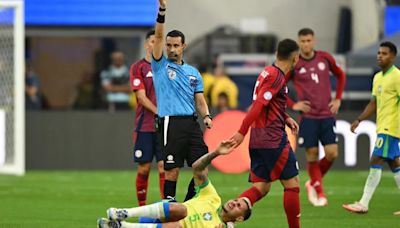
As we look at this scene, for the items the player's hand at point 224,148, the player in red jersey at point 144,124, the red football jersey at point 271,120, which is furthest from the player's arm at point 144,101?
the player's hand at point 224,148

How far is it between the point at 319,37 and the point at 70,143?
1033 cm

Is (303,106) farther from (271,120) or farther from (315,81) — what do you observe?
(271,120)

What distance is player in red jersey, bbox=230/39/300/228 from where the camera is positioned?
1276cm

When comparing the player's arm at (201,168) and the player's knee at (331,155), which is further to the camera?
the player's knee at (331,155)

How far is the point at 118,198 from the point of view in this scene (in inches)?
715

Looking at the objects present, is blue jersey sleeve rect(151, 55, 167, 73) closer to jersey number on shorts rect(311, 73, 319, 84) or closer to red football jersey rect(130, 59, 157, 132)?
red football jersey rect(130, 59, 157, 132)

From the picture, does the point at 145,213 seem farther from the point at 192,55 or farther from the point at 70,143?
the point at 192,55

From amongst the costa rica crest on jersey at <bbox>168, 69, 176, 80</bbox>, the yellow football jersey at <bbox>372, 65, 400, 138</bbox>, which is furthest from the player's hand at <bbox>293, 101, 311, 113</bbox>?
the costa rica crest on jersey at <bbox>168, 69, 176, 80</bbox>

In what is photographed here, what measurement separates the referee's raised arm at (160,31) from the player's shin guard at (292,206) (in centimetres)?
216

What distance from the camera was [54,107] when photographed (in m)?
30.5

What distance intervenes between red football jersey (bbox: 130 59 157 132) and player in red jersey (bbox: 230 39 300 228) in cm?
307

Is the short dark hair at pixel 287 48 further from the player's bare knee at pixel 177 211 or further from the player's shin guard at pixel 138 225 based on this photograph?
the player's shin guard at pixel 138 225

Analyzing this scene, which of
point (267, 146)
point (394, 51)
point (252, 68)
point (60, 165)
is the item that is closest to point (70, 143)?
point (60, 165)

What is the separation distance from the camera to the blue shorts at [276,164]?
12898mm
